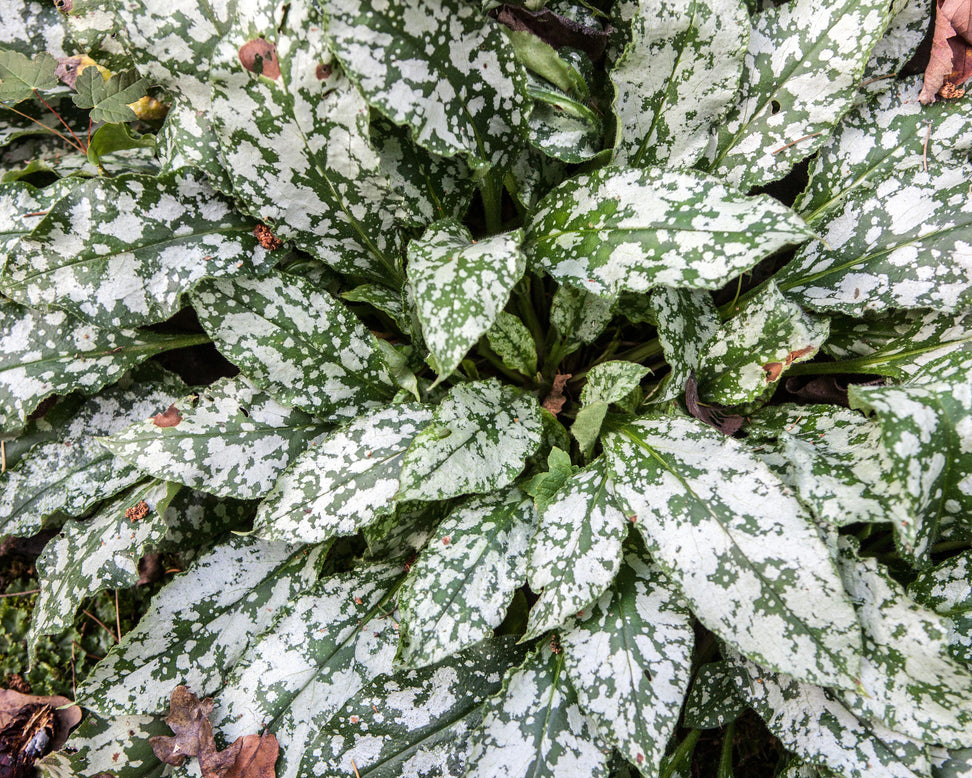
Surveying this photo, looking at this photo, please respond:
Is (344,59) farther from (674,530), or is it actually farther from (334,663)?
(334,663)

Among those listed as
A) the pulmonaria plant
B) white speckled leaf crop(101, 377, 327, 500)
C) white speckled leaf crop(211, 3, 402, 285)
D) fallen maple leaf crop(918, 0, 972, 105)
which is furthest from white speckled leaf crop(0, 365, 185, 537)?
fallen maple leaf crop(918, 0, 972, 105)

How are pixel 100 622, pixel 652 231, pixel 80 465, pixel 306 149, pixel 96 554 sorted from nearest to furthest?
pixel 652 231 < pixel 306 149 < pixel 96 554 < pixel 80 465 < pixel 100 622

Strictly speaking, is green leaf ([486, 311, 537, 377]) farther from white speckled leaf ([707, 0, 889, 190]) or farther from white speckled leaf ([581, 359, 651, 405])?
white speckled leaf ([707, 0, 889, 190])

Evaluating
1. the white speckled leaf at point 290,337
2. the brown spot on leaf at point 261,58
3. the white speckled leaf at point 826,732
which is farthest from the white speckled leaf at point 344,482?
the white speckled leaf at point 826,732

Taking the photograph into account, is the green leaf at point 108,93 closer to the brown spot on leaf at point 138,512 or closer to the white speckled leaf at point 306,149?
the white speckled leaf at point 306,149

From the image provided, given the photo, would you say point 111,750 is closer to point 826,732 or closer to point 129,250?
point 129,250

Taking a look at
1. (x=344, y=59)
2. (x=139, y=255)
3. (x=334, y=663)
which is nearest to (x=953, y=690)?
(x=334, y=663)

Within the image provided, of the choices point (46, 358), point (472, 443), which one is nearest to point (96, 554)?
point (46, 358)
